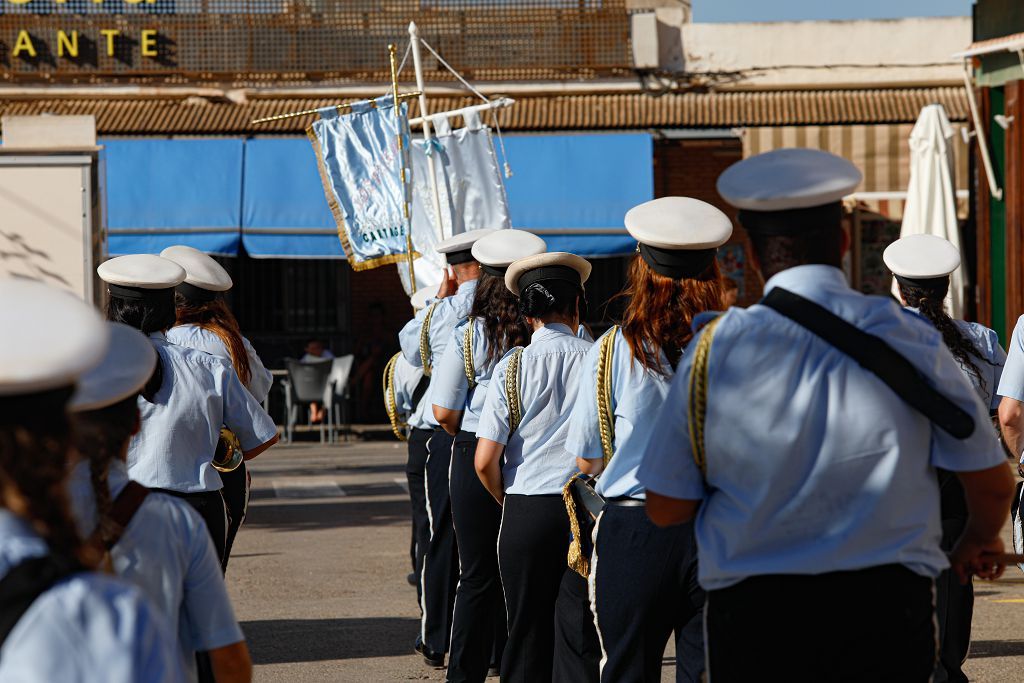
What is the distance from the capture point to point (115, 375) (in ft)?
9.14

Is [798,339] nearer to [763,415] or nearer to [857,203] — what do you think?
[763,415]

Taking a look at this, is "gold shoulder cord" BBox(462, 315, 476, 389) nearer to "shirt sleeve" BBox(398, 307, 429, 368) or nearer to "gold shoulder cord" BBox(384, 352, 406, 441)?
"shirt sleeve" BBox(398, 307, 429, 368)

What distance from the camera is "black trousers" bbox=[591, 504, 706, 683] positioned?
4.26 metres

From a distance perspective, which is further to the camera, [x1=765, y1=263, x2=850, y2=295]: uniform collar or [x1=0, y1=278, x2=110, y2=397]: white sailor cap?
[x1=765, y1=263, x2=850, y2=295]: uniform collar

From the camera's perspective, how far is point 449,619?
7117 millimetres

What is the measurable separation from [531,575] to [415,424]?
2929 millimetres

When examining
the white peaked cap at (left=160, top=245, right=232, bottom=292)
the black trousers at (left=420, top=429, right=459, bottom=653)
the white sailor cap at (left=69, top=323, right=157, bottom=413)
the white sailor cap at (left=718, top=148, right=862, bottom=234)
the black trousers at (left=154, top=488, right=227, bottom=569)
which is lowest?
the black trousers at (left=420, top=429, right=459, bottom=653)

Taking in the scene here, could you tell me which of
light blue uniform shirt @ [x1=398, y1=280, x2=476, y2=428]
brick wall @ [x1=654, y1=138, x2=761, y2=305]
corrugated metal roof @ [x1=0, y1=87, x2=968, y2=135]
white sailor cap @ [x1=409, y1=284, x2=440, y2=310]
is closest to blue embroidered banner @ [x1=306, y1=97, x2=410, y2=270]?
white sailor cap @ [x1=409, y1=284, x2=440, y2=310]

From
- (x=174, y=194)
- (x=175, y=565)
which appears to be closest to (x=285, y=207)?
(x=174, y=194)

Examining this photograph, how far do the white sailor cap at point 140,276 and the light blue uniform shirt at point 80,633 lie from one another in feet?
9.61

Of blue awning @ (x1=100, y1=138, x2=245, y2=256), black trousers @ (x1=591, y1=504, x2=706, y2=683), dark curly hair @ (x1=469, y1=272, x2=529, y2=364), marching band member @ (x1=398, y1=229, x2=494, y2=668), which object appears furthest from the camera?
blue awning @ (x1=100, y1=138, x2=245, y2=256)

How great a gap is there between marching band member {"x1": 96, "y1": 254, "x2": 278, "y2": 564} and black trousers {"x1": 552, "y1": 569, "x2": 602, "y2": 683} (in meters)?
1.22

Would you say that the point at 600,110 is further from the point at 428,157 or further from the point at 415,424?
the point at 415,424

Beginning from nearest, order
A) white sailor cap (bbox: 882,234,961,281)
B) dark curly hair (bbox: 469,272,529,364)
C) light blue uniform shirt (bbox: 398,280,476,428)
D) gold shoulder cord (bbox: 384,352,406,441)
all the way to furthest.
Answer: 1. white sailor cap (bbox: 882,234,961,281)
2. dark curly hair (bbox: 469,272,529,364)
3. light blue uniform shirt (bbox: 398,280,476,428)
4. gold shoulder cord (bbox: 384,352,406,441)
